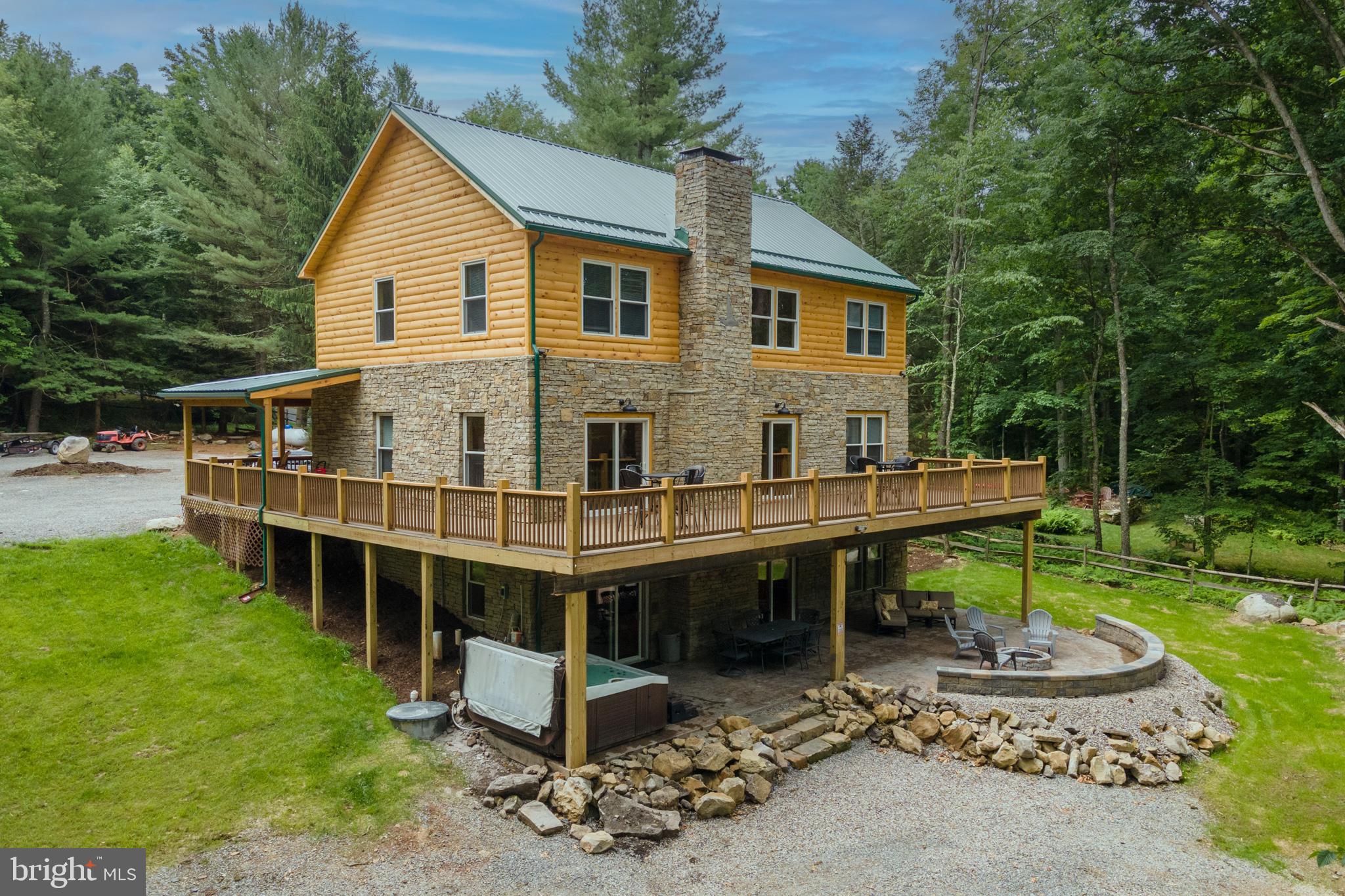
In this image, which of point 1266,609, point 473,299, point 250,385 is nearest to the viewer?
point 473,299

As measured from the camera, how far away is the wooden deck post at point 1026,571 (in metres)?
17.3

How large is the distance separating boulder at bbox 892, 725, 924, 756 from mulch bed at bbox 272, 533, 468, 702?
7.10 metres

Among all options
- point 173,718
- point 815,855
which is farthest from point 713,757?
point 173,718

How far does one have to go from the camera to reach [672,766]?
10.2 metres

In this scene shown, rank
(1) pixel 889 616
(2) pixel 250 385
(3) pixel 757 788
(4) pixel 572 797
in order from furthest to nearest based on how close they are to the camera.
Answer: (1) pixel 889 616 < (2) pixel 250 385 < (3) pixel 757 788 < (4) pixel 572 797

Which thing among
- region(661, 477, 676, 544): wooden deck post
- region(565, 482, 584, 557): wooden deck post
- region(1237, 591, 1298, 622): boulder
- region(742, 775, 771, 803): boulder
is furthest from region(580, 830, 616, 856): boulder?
region(1237, 591, 1298, 622): boulder

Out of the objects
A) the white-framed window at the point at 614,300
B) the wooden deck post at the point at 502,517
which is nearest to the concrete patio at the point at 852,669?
the wooden deck post at the point at 502,517

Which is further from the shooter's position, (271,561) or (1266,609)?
(1266,609)

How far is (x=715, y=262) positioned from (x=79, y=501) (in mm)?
17723

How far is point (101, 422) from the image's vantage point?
38.5 metres

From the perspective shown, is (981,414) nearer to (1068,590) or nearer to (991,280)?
(991,280)

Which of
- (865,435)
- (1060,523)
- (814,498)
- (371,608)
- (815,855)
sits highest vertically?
(865,435)

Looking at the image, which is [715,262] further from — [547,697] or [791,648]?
[547,697]

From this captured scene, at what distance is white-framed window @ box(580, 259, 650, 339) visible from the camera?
13.8 metres
